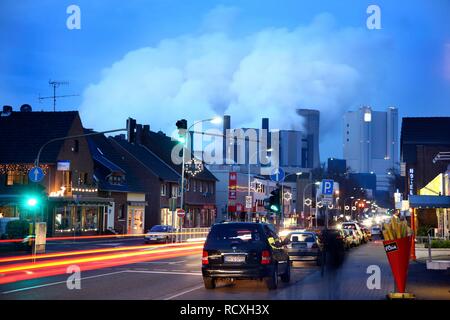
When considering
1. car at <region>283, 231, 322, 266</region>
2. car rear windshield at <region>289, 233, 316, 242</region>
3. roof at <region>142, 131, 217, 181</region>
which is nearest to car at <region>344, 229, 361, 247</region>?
car rear windshield at <region>289, 233, 316, 242</region>

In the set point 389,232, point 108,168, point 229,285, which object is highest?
point 108,168

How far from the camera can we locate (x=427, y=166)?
75.0 meters

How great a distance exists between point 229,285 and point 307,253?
8.50 meters

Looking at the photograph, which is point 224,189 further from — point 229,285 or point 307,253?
point 229,285

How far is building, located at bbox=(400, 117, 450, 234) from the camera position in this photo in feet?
154

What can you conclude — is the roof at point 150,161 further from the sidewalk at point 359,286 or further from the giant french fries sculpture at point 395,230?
the giant french fries sculpture at point 395,230

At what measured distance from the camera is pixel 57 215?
54.6 meters

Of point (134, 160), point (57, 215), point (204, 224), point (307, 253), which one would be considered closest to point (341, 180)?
point (204, 224)

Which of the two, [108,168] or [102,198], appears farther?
[108,168]

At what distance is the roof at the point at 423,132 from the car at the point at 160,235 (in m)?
43.4

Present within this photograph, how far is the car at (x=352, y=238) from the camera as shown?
45.5 meters

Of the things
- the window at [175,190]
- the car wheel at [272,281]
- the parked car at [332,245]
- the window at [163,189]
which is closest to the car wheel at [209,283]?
the car wheel at [272,281]

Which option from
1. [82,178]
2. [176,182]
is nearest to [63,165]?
[82,178]
